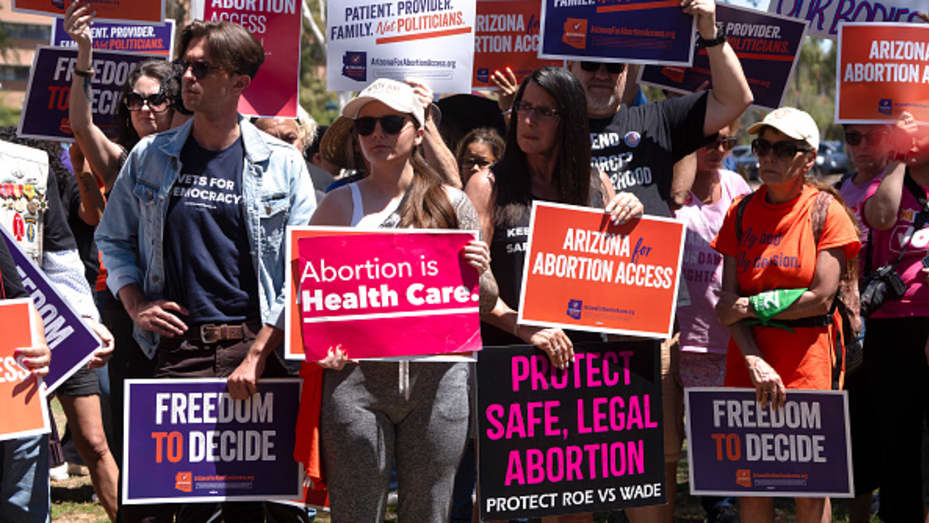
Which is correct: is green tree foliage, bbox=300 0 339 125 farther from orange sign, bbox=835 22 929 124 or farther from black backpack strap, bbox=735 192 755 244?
A: black backpack strap, bbox=735 192 755 244

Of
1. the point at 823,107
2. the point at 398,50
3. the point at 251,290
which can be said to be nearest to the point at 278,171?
the point at 251,290

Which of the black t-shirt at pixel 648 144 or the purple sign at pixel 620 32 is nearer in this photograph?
the black t-shirt at pixel 648 144

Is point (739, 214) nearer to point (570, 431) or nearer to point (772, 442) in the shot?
point (772, 442)

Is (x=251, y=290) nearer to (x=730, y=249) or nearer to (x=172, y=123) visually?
(x=172, y=123)

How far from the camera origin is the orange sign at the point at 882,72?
572 cm

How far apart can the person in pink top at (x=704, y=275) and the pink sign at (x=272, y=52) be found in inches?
80.1

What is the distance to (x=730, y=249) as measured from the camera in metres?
5.22

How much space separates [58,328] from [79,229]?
2461 mm

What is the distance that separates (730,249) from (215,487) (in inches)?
95.8

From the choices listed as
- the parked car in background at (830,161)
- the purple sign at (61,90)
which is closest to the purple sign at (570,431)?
the purple sign at (61,90)

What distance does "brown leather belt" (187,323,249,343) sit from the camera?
4.45 metres

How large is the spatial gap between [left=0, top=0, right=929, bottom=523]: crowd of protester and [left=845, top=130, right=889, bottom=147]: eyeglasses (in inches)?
0.4

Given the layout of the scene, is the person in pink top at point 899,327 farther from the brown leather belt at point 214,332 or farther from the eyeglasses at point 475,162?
the brown leather belt at point 214,332

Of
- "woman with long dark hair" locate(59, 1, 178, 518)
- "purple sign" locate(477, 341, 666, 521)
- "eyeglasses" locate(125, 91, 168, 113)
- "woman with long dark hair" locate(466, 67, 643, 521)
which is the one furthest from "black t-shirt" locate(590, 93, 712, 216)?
"eyeglasses" locate(125, 91, 168, 113)
